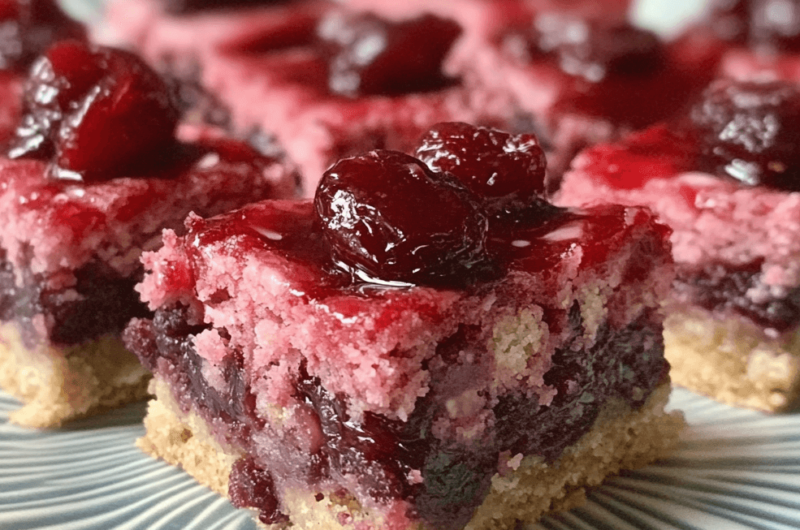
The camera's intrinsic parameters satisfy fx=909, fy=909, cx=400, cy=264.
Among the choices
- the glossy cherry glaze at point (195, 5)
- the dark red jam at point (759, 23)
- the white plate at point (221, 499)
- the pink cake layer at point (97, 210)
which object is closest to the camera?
the white plate at point (221, 499)

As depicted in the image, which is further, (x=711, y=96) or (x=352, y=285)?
(x=711, y=96)

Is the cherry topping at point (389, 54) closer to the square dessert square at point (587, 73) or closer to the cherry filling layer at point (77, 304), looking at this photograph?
the square dessert square at point (587, 73)

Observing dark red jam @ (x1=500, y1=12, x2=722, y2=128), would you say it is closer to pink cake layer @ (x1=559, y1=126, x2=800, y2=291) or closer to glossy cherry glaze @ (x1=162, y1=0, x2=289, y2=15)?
pink cake layer @ (x1=559, y1=126, x2=800, y2=291)

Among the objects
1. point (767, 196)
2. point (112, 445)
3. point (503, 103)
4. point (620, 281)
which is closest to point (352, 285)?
point (620, 281)

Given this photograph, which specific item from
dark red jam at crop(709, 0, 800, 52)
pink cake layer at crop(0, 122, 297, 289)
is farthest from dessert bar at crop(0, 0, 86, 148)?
dark red jam at crop(709, 0, 800, 52)

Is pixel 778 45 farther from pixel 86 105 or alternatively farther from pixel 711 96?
pixel 86 105

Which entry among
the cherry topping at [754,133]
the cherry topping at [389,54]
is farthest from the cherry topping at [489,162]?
the cherry topping at [389,54]
